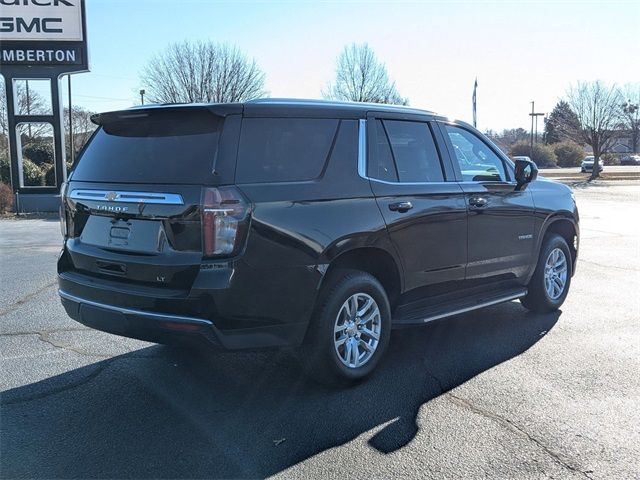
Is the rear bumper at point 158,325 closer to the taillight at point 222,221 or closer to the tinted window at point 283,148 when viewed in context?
the taillight at point 222,221

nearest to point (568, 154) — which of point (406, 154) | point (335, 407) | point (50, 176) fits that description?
point (50, 176)

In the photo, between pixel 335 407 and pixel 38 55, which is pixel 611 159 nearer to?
pixel 38 55

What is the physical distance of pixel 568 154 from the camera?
7038cm

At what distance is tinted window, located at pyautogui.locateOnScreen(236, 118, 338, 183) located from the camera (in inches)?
147

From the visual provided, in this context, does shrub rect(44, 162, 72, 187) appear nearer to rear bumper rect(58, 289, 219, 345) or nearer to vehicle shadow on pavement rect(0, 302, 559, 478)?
vehicle shadow on pavement rect(0, 302, 559, 478)

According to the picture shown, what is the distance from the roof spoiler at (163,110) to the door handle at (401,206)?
138cm

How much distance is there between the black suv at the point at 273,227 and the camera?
3584 mm

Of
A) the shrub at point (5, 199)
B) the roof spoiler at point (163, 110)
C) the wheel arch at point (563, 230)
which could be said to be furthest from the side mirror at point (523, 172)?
the shrub at point (5, 199)

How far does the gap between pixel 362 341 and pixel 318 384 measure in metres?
0.45

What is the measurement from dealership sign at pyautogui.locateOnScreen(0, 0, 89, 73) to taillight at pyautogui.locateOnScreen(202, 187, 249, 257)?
733 inches

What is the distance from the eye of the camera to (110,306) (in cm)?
383

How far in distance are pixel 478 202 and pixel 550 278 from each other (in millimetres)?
1731

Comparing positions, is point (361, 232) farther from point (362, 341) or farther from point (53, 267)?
point (53, 267)

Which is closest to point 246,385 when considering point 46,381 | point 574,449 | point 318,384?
point 318,384
